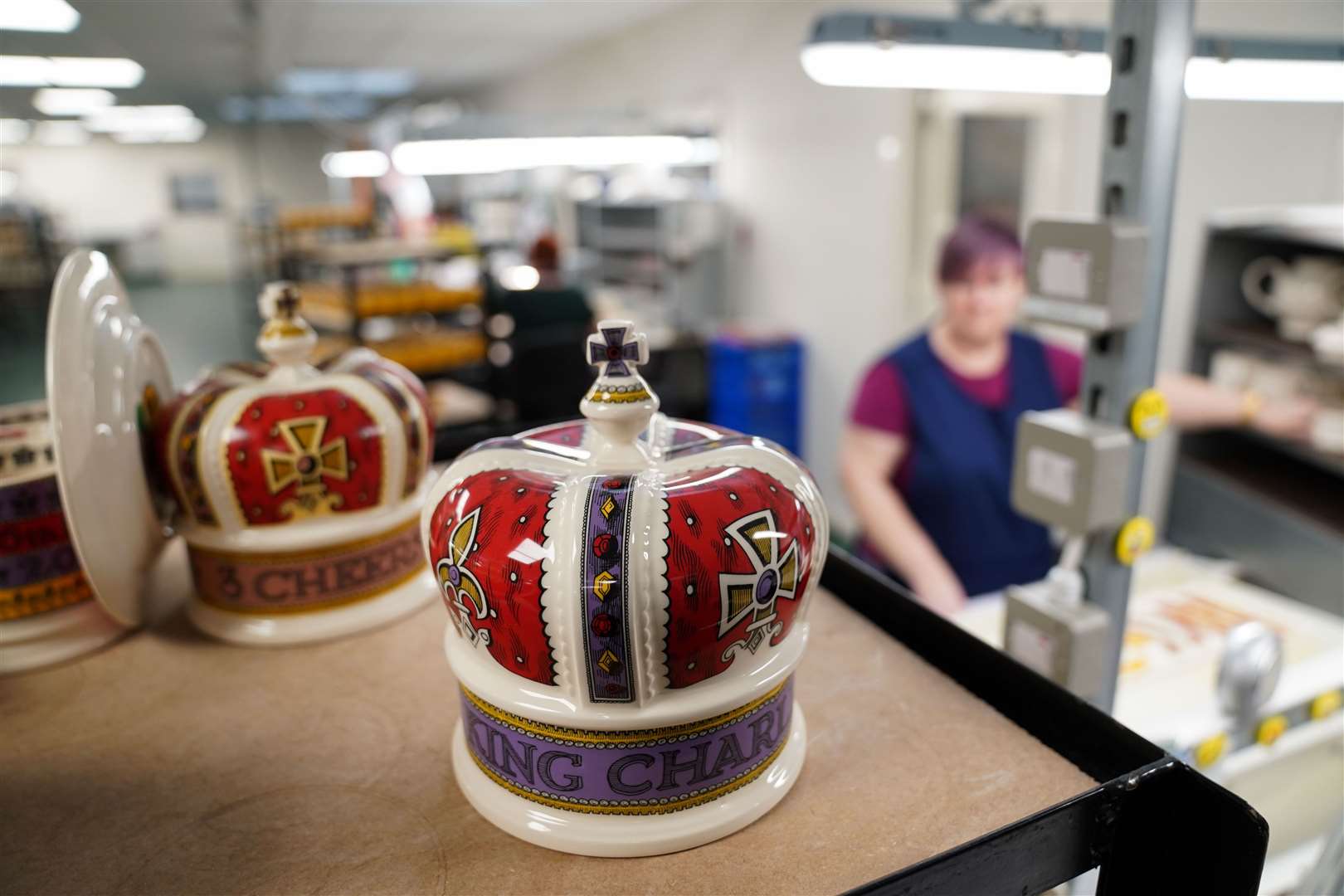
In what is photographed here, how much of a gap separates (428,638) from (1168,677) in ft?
3.49

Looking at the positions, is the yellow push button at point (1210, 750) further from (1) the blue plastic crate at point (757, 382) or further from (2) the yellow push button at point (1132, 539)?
(1) the blue plastic crate at point (757, 382)

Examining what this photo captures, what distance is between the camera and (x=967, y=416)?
212 centimetres

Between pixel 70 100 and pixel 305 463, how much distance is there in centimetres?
322

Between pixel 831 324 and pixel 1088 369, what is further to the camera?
pixel 831 324

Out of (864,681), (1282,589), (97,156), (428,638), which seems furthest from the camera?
(97,156)

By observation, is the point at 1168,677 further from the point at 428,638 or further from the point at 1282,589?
the point at 1282,589

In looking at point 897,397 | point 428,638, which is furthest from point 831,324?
point 428,638

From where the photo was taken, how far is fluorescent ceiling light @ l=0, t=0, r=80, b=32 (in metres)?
2.27

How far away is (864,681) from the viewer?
0.88 metres

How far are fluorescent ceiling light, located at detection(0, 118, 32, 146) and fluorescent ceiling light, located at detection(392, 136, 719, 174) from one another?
68.6 inches

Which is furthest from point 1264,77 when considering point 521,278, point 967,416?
point 521,278

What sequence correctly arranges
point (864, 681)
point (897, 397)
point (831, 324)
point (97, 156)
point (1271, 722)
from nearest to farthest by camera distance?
point (864, 681), point (1271, 722), point (897, 397), point (97, 156), point (831, 324)

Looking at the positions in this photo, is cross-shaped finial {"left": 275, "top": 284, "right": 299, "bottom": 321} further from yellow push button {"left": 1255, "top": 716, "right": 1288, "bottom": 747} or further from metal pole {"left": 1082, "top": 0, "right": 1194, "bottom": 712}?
yellow push button {"left": 1255, "top": 716, "right": 1288, "bottom": 747}

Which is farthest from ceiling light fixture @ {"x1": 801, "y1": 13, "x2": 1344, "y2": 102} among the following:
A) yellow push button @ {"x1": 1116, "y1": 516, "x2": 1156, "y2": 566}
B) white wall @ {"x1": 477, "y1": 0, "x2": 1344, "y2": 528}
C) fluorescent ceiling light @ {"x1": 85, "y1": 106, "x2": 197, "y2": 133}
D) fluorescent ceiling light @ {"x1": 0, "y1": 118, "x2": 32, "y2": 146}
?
fluorescent ceiling light @ {"x1": 85, "y1": 106, "x2": 197, "y2": 133}
